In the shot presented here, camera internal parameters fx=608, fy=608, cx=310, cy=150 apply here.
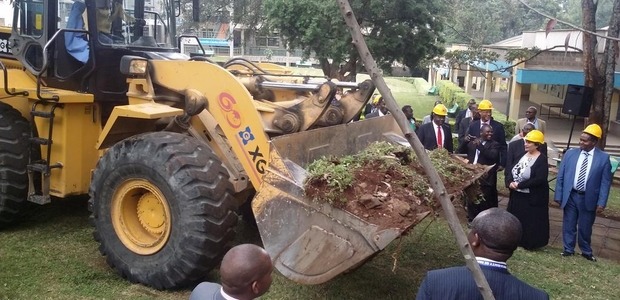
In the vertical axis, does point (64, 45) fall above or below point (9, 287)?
above

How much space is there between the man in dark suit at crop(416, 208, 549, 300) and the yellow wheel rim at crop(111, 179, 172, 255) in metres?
3.07

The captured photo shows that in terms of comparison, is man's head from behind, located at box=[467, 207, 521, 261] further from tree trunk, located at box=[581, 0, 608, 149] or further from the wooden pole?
tree trunk, located at box=[581, 0, 608, 149]

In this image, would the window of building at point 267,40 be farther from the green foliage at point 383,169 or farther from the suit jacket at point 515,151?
the green foliage at point 383,169

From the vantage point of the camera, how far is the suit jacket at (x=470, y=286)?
2.55 meters

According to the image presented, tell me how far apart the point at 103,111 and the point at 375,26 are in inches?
→ 511

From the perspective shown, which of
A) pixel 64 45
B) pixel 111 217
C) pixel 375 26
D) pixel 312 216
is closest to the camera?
pixel 312 216

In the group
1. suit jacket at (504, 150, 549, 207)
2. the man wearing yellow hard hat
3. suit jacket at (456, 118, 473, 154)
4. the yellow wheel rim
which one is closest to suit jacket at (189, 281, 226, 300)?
the yellow wheel rim

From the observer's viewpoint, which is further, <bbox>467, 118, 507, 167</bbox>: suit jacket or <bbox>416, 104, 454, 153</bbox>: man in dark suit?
<bbox>416, 104, 454, 153</bbox>: man in dark suit

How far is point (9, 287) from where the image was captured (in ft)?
16.3

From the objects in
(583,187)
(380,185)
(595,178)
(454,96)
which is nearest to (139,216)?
(380,185)

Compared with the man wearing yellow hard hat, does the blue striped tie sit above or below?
below

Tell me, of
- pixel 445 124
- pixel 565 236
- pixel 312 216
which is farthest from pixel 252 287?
pixel 445 124

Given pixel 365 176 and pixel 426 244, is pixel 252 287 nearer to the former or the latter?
pixel 365 176

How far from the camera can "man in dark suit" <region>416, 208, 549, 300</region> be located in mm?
2553
